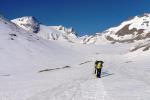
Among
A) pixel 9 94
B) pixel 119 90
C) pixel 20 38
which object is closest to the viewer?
pixel 119 90

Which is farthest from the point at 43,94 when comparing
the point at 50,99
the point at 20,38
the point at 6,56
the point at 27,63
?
the point at 20,38

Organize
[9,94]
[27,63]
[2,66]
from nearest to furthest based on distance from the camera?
[9,94], [2,66], [27,63]

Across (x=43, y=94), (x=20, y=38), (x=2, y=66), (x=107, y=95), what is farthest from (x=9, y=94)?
(x=20, y=38)

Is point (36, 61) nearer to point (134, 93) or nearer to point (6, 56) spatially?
point (6, 56)

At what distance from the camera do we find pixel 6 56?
7975 centimetres

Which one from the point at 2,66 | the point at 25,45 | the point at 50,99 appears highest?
the point at 25,45

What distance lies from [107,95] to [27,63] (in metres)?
55.3

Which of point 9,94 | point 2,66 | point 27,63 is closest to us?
point 9,94

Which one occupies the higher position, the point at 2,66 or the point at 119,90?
the point at 2,66

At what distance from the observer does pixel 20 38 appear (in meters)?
104

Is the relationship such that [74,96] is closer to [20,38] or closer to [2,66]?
[2,66]

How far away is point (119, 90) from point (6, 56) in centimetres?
6101

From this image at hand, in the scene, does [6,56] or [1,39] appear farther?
[1,39]

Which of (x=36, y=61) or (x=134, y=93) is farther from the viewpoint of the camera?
(x=36, y=61)
